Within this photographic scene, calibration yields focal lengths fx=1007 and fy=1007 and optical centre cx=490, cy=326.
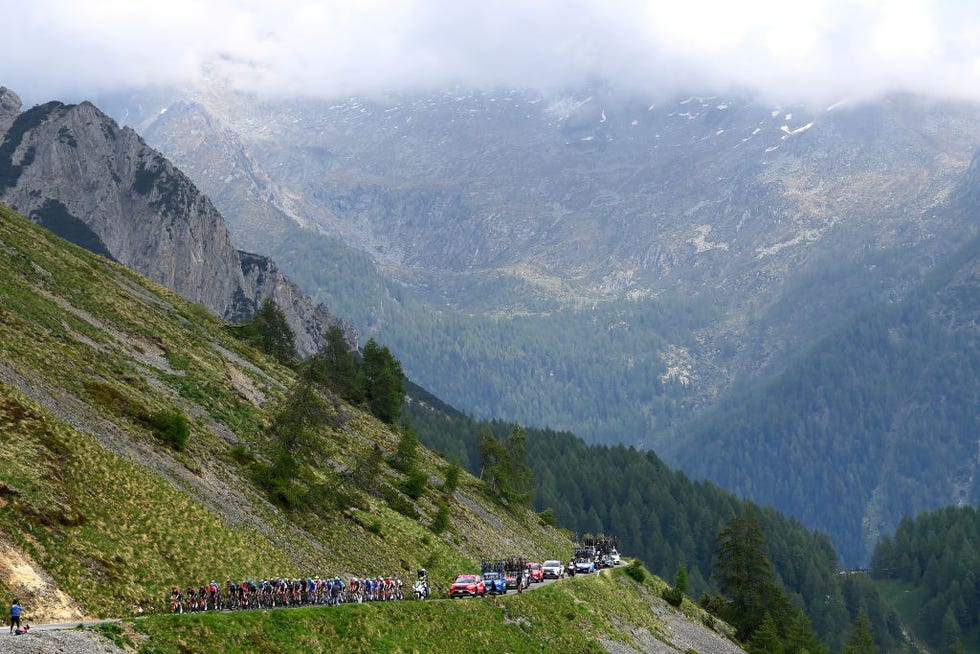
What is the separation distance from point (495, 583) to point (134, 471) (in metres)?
24.7

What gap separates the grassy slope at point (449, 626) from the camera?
131ft

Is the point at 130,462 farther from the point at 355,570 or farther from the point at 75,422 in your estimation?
the point at 355,570

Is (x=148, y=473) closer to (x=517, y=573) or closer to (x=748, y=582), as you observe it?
(x=517, y=573)

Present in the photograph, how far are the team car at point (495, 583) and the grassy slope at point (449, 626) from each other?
1217 millimetres

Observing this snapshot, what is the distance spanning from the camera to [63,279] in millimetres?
86250

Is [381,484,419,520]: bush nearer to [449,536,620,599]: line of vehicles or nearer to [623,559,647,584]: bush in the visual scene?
[449,536,620,599]: line of vehicles

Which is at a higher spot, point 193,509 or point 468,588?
point 468,588

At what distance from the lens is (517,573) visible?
72.9m

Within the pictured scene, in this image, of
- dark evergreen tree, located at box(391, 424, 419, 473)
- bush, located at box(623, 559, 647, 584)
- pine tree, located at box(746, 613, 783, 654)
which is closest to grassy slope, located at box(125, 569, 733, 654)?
bush, located at box(623, 559, 647, 584)

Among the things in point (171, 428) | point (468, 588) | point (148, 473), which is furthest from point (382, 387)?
point (148, 473)

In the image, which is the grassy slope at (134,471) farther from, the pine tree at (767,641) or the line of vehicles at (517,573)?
the pine tree at (767,641)

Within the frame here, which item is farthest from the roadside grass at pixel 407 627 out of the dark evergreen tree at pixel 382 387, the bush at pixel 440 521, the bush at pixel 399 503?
the dark evergreen tree at pixel 382 387

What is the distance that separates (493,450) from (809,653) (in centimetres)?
4509

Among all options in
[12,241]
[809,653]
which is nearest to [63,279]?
[12,241]
